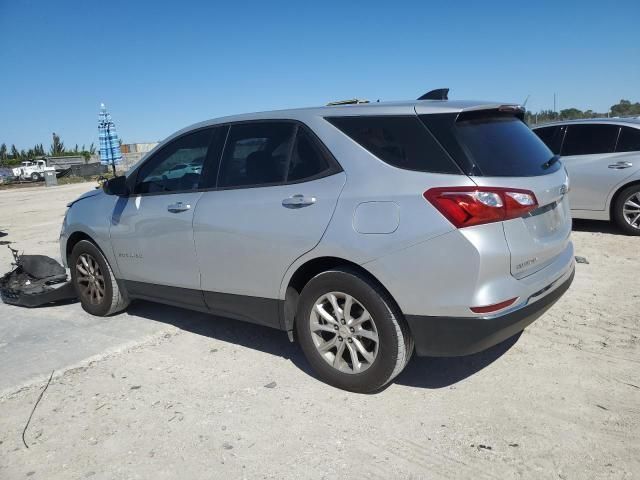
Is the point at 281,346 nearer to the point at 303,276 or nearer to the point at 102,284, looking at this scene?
the point at 303,276

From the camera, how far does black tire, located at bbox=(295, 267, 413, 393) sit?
3.11 meters

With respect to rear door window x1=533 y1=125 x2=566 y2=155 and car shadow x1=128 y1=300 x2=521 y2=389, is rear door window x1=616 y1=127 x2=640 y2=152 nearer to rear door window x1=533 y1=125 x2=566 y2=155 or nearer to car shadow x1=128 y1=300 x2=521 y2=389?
rear door window x1=533 y1=125 x2=566 y2=155

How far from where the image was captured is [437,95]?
3.65m

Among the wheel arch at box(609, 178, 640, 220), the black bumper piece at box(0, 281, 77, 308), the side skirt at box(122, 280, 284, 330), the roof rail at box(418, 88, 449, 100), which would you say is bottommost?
the black bumper piece at box(0, 281, 77, 308)

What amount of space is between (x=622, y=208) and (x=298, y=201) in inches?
233

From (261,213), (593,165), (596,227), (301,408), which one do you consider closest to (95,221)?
(261,213)

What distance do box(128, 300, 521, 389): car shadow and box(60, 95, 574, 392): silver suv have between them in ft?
1.43

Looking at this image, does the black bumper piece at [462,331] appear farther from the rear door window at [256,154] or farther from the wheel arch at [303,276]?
the rear door window at [256,154]

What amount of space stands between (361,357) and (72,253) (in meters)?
3.38

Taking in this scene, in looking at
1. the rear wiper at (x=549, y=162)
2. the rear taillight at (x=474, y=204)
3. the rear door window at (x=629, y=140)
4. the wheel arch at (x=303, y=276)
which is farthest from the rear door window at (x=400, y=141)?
the rear door window at (x=629, y=140)

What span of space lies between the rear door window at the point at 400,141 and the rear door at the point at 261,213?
0.25m

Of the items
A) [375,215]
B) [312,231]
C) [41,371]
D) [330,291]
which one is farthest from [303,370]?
[41,371]

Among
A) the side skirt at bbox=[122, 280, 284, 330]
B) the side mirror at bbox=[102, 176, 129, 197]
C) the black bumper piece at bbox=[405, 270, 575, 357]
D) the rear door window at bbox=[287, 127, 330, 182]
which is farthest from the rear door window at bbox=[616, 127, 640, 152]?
the side mirror at bbox=[102, 176, 129, 197]

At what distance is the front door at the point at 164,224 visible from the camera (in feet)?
13.6
